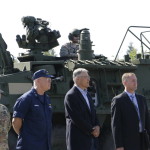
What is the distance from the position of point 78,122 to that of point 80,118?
0.21 ft

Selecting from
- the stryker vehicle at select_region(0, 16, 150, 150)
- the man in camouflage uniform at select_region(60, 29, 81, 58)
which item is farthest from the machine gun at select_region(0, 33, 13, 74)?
the man in camouflage uniform at select_region(60, 29, 81, 58)

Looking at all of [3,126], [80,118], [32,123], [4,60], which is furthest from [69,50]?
[3,126]

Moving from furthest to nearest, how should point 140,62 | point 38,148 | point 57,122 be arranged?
point 140,62 → point 57,122 → point 38,148

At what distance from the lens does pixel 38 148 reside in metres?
6.05

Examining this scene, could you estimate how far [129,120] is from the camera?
6.68 metres

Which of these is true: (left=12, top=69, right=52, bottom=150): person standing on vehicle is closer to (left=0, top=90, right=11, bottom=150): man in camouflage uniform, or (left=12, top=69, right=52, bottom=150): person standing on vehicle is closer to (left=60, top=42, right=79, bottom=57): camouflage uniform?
(left=0, top=90, right=11, bottom=150): man in camouflage uniform

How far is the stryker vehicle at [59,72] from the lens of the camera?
9.85 metres

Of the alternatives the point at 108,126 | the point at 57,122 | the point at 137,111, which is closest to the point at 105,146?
the point at 108,126

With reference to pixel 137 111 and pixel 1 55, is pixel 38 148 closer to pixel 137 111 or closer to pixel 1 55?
pixel 137 111

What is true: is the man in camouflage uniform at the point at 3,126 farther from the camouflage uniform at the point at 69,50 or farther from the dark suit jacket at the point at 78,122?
the camouflage uniform at the point at 69,50

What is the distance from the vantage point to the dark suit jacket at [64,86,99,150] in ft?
21.9

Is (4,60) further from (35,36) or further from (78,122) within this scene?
(78,122)

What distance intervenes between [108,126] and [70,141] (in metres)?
4.28

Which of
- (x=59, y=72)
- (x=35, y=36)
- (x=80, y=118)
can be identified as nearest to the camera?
(x=80, y=118)
